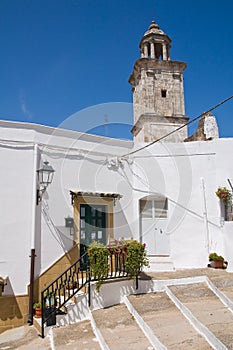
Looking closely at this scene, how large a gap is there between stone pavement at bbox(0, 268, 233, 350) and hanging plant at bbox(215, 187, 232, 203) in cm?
282

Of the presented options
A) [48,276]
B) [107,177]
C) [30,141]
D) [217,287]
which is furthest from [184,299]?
[30,141]

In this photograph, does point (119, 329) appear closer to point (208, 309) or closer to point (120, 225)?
point (208, 309)

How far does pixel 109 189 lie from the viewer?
Result: 9.82 meters

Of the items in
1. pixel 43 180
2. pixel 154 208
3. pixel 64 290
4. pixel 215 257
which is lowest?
pixel 64 290

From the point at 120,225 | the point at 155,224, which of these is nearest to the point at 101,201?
the point at 120,225

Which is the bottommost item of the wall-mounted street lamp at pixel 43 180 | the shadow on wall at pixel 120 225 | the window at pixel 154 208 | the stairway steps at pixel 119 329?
the stairway steps at pixel 119 329

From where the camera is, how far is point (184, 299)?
268 inches

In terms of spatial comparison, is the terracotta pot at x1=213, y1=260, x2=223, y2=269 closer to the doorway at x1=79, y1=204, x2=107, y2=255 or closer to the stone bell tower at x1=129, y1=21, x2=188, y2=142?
the doorway at x1=79, y1=204, x2=107, y2=255

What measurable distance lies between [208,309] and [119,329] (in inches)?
74.7

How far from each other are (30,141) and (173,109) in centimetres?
1526

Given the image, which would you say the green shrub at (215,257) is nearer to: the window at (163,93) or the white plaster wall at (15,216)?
the white plaster wall at (15,216)

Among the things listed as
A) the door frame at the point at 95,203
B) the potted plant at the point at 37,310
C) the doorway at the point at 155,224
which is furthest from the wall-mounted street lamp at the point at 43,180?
the doorway at the point at 155,224

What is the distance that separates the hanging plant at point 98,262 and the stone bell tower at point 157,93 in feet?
46.5

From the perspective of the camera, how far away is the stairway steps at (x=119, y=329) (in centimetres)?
542
